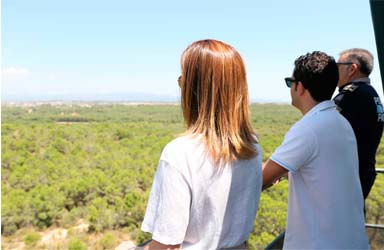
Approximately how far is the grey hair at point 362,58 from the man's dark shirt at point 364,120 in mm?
154

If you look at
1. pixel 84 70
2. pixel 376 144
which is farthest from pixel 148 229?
pixel 84 70

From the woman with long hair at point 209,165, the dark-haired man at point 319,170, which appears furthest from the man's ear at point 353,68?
the woman with long hair at point 209,165

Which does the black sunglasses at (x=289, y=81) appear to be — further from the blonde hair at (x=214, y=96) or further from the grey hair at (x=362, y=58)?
the grey hair at (x=362, y=58)

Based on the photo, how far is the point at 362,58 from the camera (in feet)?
5.23

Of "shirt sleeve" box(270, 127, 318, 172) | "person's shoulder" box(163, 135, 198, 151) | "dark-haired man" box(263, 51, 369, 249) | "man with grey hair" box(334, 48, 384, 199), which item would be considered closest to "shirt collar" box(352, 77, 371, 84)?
"man with grey hair" box(334, 48, 384, 199)

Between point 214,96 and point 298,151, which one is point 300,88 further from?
point 214,96

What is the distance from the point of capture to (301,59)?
41.8 inches

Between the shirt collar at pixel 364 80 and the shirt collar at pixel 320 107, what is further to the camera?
the shirt collar at pixel 364 80

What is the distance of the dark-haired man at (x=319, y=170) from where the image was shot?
95 centimetres

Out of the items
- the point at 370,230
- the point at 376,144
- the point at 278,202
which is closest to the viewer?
the point at 376,144

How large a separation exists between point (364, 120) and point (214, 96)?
35.8 inches

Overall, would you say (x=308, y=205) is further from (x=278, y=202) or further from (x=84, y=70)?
(x=84, y=70)

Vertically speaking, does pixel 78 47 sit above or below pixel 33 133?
above

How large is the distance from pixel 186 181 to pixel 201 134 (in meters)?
0.11
